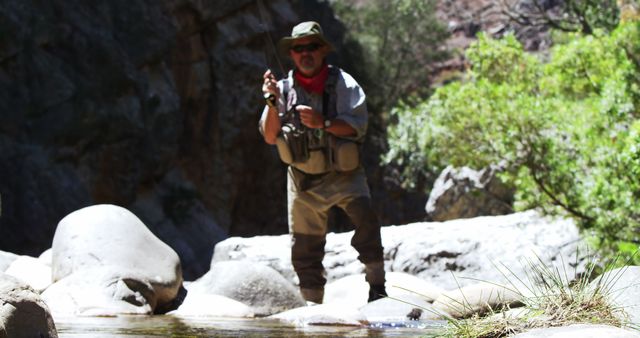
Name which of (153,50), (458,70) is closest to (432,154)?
(153,50)

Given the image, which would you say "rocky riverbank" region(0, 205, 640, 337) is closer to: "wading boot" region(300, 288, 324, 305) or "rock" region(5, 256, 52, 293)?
"rock" region(5, 256, 52, 293)

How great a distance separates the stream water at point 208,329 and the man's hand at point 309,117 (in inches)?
57.1

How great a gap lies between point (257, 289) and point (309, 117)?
57.7 inches

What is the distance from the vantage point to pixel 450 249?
9.03 meters

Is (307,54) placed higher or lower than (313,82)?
higher

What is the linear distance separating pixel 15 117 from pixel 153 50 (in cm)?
485

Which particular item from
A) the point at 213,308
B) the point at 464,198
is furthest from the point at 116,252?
the point at 464,198

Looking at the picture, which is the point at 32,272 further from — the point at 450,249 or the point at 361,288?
the point at 450,249

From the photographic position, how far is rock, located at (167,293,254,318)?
6.66 metres

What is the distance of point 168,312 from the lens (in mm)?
7117

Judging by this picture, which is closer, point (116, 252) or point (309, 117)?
point (309, 117)

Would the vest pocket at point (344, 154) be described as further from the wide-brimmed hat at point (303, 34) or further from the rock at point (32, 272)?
the rock at point (32, 272)

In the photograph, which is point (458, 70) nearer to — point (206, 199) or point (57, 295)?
point (206, 199)

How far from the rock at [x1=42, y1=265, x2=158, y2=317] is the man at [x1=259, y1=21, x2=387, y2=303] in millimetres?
1283
